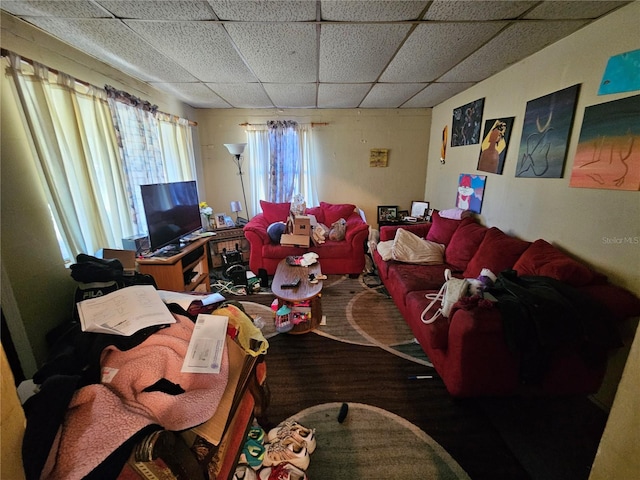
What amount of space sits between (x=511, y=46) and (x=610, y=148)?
1049mm

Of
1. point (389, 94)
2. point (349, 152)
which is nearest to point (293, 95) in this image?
point (389, 94)

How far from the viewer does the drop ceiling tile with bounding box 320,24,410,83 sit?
5.46ft

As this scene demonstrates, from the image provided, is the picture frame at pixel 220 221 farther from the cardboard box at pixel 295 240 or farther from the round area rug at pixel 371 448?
the round area rug at pixel 371 448

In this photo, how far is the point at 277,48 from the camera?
1.91m

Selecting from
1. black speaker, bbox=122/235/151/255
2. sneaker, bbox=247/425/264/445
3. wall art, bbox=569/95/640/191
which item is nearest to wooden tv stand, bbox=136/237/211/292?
black speaker, bbox=122/235/151/255

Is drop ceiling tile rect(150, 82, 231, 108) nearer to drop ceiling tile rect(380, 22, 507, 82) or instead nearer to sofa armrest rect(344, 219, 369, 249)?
drop ceiling tile rect(380, 22, 507, 82)

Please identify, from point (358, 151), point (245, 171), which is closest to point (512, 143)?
point (358, 151)

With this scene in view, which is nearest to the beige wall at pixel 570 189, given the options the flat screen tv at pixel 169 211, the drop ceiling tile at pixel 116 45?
the drop ceiling tile at pixel 116 45

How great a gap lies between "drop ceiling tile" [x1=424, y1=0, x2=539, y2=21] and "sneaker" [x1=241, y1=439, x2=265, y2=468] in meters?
2.46

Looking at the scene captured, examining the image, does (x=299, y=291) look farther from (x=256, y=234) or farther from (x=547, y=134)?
(x=547, y=134)

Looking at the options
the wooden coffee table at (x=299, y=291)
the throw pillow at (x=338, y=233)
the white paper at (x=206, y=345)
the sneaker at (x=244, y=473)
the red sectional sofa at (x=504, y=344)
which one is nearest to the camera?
the white paper at (x=206, y=345)

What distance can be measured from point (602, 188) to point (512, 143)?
3.14 ft

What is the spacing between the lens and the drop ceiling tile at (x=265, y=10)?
4.54 ft

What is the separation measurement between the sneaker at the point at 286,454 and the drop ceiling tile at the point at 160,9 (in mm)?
2337
